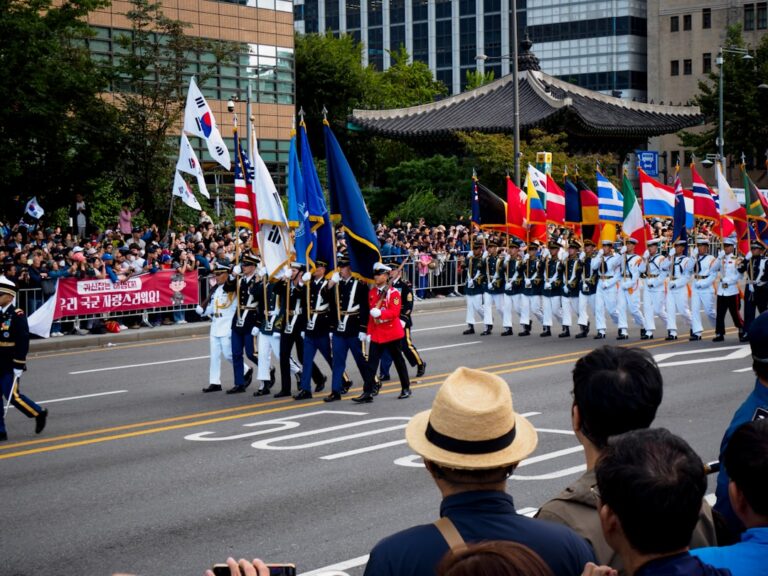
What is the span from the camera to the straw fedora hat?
3.88 meters

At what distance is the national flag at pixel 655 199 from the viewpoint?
72.9 feet

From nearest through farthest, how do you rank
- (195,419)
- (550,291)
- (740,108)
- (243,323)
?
(195,419) < (243,323) < (550,291) < (740,108)

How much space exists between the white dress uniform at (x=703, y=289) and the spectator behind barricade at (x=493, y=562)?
61.0ft

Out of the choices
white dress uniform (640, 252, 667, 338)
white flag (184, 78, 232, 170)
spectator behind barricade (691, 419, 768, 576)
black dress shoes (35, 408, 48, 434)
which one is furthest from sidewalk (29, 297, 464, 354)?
spectator behind barricade (691, 419, 768, 576)

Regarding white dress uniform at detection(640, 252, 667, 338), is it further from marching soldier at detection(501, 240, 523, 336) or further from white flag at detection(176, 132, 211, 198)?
white flag at detection(176, 132, 211, 198)

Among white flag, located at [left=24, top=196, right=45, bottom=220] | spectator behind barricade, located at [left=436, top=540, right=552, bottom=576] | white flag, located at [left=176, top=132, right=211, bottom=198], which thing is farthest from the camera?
white flag, located at [left=24, top=196, right=45, bottom=220]

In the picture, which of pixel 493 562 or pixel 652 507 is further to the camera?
pixel 652 507

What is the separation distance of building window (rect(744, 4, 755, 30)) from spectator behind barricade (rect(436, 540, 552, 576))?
7445 centimetres

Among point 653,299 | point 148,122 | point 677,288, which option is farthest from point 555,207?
point 148,122

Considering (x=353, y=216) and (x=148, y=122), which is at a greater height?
(x=148, y=122)

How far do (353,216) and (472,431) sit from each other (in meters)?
11.0

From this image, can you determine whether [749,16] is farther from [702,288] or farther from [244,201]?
[244,201]

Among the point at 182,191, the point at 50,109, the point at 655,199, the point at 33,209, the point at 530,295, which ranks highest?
the point at 50,109

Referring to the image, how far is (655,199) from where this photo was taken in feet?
73.5
